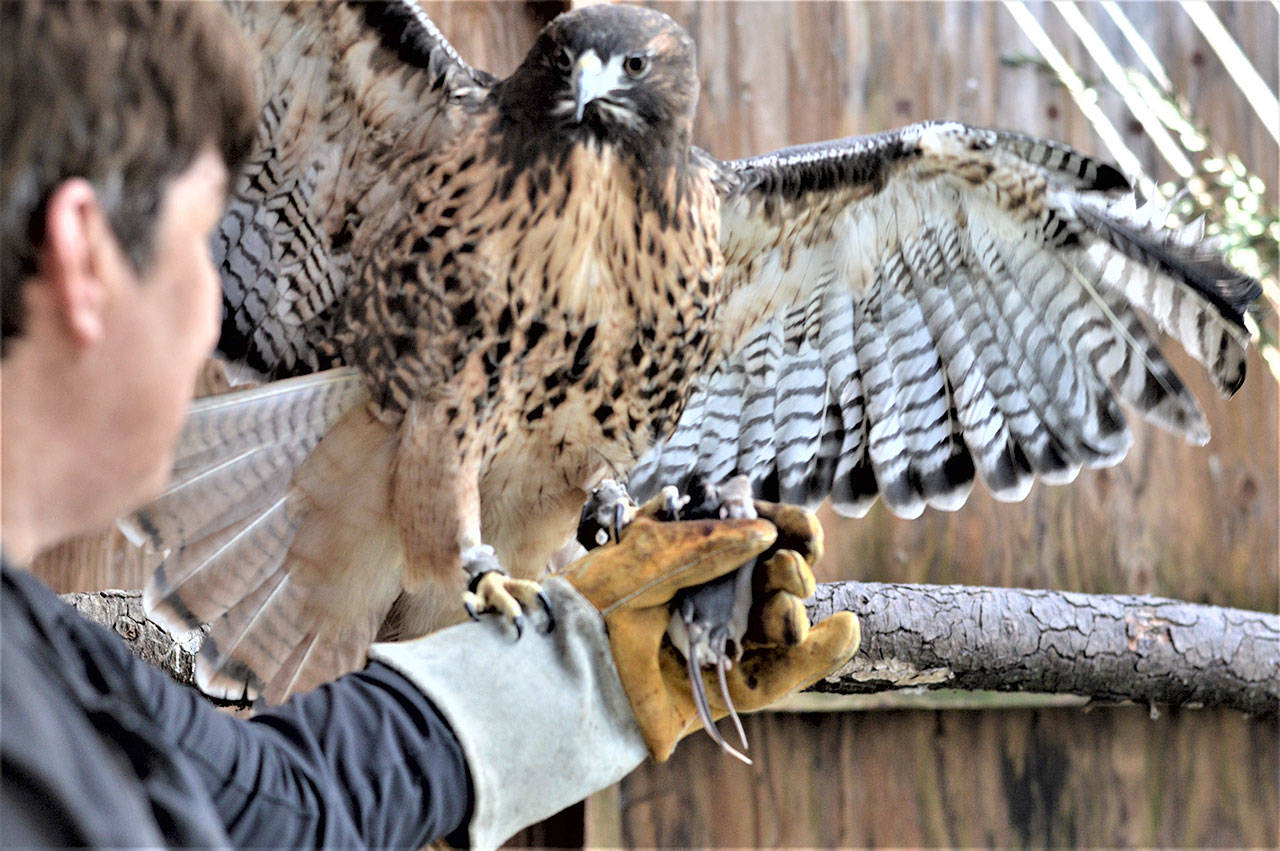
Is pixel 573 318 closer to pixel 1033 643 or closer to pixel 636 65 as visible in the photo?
pixel 636 65

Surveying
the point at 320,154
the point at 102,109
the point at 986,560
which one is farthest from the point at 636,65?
the point at 986,560

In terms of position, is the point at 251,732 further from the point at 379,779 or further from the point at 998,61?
the point at 998,61

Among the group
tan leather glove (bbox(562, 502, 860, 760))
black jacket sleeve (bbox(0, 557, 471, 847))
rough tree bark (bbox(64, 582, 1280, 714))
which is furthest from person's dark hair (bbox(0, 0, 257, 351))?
rough tree bark (bbox(64, 582, 1280, 714))

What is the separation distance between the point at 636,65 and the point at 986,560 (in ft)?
7.12

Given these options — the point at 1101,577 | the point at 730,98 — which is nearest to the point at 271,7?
the point at 730,98

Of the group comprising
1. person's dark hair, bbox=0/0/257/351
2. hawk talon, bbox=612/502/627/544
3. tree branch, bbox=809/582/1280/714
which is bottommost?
tree branch, bbox=809/582/1280/714

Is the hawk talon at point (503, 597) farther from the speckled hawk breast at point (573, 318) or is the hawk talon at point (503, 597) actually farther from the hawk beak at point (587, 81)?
A: the hawk beak at point (587, 81)

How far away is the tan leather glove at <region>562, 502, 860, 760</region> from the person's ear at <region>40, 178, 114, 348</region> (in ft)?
3.62

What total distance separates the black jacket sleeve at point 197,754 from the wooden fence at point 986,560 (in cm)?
191

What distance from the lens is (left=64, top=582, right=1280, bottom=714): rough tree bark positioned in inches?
109

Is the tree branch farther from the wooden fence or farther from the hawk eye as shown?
the hawk eye

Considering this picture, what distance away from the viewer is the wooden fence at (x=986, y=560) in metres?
3.54

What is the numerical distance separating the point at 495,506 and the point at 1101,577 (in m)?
2.16

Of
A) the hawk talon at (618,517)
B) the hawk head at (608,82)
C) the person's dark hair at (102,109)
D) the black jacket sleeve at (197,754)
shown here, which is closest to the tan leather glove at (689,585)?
the black jacket sleeve at (197,754)
